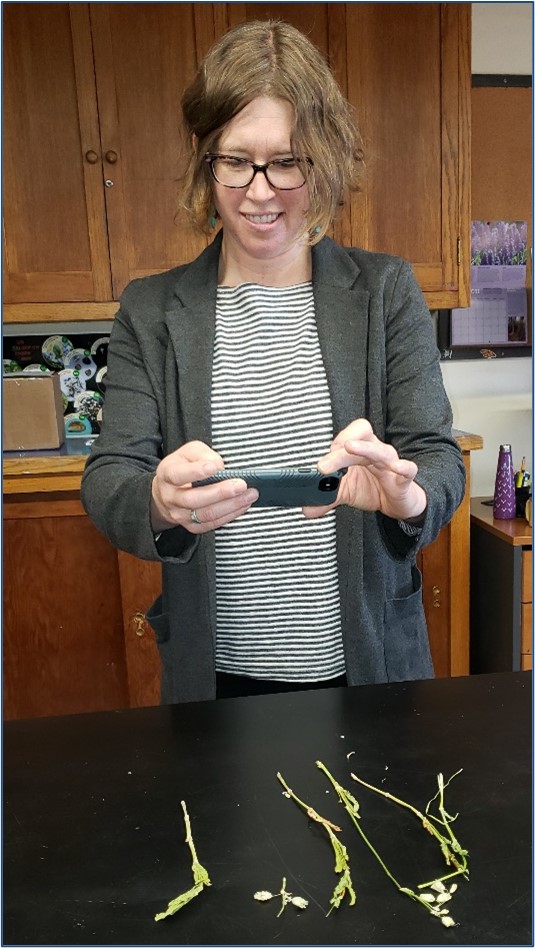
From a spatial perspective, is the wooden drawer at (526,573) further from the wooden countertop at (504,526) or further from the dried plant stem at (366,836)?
the dried plant stem at (366,836)

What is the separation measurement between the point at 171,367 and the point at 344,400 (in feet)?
0.84

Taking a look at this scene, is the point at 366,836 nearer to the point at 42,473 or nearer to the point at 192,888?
the point at 192,888

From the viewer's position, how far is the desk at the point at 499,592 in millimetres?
2188

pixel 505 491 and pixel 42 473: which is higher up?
pixel 42 473

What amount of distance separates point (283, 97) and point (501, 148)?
1.85 metres

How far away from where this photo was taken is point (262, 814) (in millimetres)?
705

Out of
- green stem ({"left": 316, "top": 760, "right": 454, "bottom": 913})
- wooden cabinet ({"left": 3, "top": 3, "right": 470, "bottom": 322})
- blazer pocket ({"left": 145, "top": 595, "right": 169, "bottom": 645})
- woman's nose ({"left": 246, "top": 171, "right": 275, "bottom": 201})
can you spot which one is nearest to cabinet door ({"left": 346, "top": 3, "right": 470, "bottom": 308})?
wooden cabinet ({"left": 3, "top": 3, "right": 470, "bottom": 322})

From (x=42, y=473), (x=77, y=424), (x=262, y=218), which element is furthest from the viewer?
(x=77, y=424)

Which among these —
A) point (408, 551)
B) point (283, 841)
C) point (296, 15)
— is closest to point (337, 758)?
point (283, 841)

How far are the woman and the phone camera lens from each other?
17 centimetres

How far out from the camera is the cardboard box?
2168mm

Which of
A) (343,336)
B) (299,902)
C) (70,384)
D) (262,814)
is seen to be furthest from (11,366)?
(299,902)

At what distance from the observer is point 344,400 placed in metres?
1.09

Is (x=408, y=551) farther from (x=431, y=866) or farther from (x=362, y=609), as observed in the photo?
(x=431, y=866)
